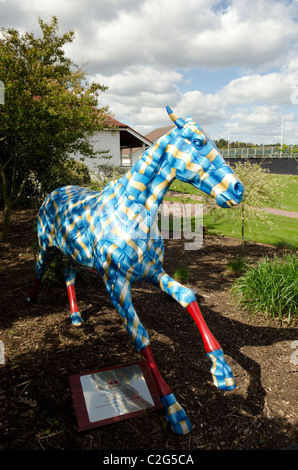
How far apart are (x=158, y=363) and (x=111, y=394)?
802 millimetres

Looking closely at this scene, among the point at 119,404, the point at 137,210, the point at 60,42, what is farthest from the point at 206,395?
the point at 60,42

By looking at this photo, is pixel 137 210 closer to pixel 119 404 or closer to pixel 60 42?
pixel 119 404

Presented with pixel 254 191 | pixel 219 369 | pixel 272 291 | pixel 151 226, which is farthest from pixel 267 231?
pixel 219 369

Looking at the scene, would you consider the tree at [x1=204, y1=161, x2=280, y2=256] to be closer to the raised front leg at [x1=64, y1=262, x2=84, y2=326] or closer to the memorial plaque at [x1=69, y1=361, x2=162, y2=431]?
the raised front leg at [x1=64, y1=262, x2=84, y2=326]

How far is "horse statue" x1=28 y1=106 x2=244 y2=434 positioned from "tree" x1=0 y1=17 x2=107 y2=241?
4383 mm

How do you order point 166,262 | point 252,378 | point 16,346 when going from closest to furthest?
point 252,378 → point 16,346 → point 166,262

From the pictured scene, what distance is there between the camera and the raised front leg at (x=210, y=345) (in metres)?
2.53

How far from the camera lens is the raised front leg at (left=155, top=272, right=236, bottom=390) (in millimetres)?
2533

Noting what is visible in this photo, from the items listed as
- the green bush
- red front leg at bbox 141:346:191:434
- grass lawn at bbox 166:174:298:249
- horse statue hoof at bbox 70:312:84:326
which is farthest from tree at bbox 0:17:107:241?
red front leg at bbox 141:346:191:434

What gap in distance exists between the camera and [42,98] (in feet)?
22.2

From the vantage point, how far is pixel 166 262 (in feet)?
25.5

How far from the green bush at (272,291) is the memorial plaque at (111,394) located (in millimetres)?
2355

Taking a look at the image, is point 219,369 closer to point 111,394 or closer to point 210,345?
point 210,345

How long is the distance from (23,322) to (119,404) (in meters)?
2.14
